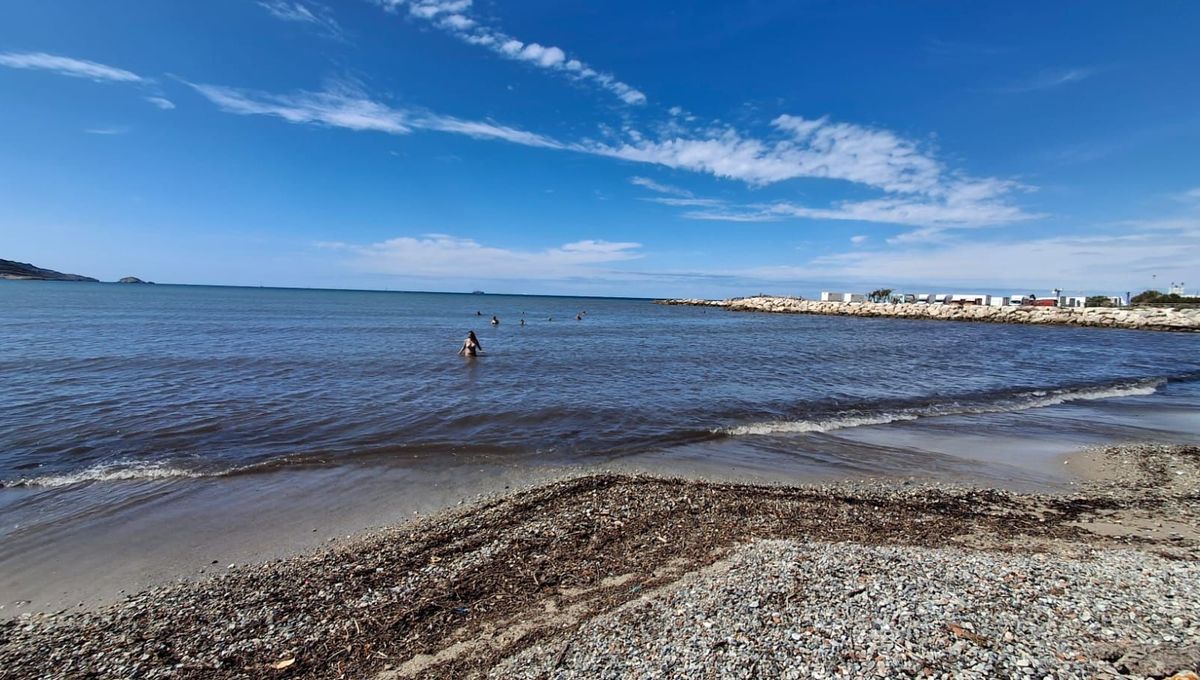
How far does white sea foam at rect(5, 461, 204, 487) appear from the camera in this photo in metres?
9.19

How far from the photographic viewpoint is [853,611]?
15.5 feet

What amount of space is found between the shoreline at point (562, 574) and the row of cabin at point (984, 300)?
99529mm

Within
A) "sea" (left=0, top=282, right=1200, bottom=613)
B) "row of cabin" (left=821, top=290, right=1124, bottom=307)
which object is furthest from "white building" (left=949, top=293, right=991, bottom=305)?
"sea" (left=0, top=282, right=1200, bottom=613)

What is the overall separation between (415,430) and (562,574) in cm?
824

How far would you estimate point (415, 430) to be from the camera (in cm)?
1304

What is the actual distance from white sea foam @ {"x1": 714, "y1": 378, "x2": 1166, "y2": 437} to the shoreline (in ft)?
14.2

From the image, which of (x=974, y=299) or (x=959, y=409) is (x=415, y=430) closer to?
(x=959, y=409)

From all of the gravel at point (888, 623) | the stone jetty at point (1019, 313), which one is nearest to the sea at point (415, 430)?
the gravel at point (888, 623)

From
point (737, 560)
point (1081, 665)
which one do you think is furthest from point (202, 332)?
point (1081, 665)

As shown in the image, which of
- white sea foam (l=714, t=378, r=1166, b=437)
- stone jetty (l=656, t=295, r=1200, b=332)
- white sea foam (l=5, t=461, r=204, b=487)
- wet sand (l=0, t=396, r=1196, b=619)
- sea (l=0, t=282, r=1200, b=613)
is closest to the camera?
wet sand (l=0, t=396, r=1196, b=619)

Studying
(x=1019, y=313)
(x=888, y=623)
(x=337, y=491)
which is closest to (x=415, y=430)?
(x=337, y=491)

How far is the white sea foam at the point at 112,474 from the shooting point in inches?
362

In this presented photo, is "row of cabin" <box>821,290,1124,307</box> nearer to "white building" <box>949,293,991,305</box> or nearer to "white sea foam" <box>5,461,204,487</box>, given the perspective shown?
"white building" <box>949,293,991,305</box>

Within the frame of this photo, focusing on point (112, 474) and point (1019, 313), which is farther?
point (1019, 313)
